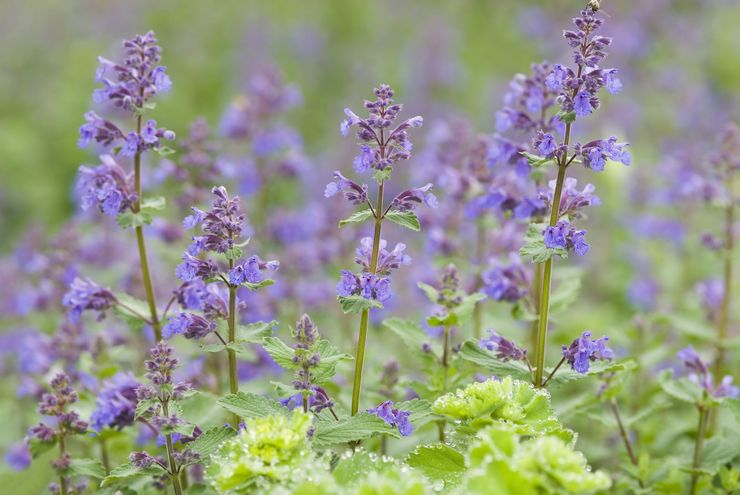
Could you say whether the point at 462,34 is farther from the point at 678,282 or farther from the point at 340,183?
the point at 340,183

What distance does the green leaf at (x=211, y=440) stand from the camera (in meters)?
3.09

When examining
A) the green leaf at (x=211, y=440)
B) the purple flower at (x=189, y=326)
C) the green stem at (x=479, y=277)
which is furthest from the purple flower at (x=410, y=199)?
the green stem at (x=479, y=277)

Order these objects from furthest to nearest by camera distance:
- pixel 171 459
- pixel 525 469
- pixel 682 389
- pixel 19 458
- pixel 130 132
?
pixel 19 458, pixel 682 389, pixel 130 132, pixel 171 459, pixel 525 469

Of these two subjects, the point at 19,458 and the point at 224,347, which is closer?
the point at 224,347

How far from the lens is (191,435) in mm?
3211

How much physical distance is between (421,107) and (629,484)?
7.77 metres

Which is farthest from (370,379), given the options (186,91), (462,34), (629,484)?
(462,34)

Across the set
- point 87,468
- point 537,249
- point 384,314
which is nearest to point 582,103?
point 537,249

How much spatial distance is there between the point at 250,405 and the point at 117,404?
78 centimetres

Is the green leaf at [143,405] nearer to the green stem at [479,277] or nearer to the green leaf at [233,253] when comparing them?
the green leaf at [233,253]

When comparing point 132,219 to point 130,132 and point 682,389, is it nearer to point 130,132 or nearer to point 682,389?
point 130,132

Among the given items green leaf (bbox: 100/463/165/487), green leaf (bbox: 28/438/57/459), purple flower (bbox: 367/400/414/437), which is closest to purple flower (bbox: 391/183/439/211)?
purple flower (bbox: 367/400/414/437)

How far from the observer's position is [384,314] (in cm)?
586

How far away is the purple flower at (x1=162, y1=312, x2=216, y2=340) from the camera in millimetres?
3184
